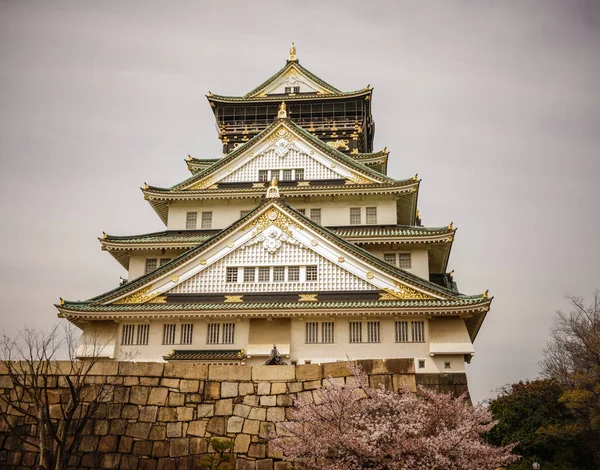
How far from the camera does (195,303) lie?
94.5ft

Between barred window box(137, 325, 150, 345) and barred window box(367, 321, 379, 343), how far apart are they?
9.65m

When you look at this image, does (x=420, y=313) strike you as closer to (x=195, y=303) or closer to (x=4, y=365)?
(x=195, y=303)

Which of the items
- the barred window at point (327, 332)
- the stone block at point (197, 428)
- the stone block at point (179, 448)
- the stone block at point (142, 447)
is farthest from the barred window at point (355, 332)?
the stone block at point (142, 447)

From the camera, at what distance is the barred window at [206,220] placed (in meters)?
36.2

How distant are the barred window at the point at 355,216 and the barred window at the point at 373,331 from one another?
27.1ft

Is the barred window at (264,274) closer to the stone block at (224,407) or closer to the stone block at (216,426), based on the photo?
the stone block at (224,407)

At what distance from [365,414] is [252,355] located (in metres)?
13.0

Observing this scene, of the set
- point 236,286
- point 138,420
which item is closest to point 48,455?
point 138,420

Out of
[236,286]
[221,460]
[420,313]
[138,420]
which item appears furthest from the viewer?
[236,286]

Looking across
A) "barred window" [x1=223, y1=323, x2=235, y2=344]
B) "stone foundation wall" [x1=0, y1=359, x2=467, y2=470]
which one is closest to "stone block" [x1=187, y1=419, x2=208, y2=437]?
"stone foundation wall" [x1=0, y1=359, x2=467, y2=470]

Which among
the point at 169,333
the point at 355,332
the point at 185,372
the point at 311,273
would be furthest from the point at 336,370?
the point at 169,333

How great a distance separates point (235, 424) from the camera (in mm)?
17812

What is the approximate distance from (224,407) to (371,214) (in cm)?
1924

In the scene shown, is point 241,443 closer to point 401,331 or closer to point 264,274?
point 401,331
